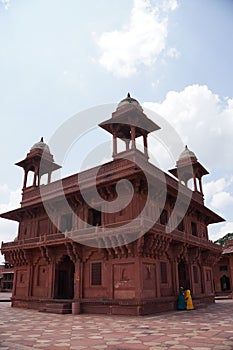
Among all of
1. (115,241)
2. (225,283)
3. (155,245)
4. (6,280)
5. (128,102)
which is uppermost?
(128,102)

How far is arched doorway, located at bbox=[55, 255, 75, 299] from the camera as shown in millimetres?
18992

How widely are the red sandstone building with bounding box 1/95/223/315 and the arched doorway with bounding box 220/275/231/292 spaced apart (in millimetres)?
13164

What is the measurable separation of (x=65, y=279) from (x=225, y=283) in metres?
22.6

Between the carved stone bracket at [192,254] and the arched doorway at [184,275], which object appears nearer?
the arched doorway at [184,275]

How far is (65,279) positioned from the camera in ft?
64.2

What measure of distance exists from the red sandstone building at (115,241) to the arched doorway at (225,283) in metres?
13.2

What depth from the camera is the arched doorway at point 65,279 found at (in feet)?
62.3

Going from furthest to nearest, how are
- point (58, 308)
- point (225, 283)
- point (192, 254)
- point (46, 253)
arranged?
point (225, 283) → point (192, 254) → point (46, 253) → point (58, 308)

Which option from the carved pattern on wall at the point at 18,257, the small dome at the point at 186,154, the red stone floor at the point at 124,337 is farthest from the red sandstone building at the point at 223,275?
the red stone floor at the point at 124,337

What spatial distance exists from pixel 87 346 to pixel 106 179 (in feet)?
32.4

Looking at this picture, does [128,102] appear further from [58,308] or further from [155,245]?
[58,308]

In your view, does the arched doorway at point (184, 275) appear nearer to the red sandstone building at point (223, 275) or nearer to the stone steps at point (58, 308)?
the stone steps at point (58, 308)

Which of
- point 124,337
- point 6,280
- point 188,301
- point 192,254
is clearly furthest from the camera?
point 6,280

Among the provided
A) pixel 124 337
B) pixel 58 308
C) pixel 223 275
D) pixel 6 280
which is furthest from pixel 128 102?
pixel 6 280
